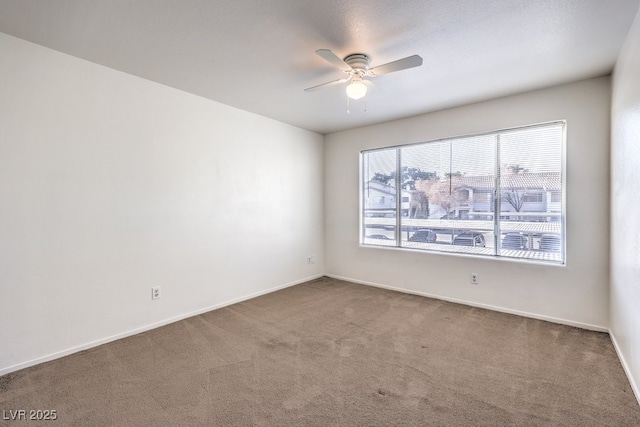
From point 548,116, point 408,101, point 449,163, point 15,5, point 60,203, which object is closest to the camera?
point 15,5

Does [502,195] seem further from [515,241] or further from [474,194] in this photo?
[515,241]

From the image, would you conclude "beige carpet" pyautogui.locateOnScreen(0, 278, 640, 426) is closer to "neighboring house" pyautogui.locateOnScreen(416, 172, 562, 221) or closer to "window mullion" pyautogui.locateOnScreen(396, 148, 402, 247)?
"neighboring house" pyautogui.locateOnScreen(416, 172, 562, 221)

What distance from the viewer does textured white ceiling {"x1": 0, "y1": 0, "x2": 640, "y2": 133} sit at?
194 centimetres

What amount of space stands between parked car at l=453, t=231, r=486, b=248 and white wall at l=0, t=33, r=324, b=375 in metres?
2.60

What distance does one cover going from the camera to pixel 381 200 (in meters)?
4.73

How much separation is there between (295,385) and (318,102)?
2974 mm

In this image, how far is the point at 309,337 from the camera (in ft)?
9.49

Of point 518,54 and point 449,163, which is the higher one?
point 518,54

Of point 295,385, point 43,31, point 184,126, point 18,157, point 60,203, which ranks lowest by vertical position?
point 295,385

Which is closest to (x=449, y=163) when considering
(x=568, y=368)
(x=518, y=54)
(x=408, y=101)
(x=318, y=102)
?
(x=408, y=101)

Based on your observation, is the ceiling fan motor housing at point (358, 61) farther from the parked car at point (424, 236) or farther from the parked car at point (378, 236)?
the parked car at point (378, 236)

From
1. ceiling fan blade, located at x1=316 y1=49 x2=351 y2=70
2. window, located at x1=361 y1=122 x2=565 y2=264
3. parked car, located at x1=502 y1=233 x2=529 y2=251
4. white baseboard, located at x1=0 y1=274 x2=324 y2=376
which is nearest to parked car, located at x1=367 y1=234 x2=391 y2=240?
window, located at x1=361 y1=122 x2=565 y2=264

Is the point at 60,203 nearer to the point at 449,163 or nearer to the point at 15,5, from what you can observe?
the point at 15,5

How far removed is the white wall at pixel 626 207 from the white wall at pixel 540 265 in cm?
21
